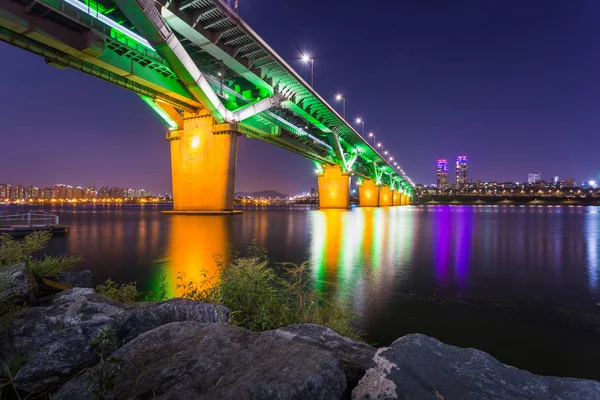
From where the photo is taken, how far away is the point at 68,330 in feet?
10.5

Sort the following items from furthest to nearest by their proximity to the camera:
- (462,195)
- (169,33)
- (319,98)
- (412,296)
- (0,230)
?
(462,195), (319,98), (169,33), (0,230), (412,296)

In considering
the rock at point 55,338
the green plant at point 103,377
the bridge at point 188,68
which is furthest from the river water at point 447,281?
the bridge at point 188,68

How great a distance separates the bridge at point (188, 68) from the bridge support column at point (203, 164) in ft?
0.35

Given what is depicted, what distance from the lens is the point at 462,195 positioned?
630 ft

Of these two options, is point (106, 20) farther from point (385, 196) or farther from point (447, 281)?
point (385, 196)

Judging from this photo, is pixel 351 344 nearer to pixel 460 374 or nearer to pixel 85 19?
pixel 460 374

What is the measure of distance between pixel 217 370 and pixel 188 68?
2768 centimetres

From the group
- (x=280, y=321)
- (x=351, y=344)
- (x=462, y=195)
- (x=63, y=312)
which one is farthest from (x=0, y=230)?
(x=462, y=195)

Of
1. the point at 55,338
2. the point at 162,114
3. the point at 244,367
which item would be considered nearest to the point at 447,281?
the point at 244,367

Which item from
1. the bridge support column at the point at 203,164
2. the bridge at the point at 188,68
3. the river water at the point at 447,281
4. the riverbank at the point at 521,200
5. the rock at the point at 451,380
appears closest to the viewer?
the rock at the point at 451,380

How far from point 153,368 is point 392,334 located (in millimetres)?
3930

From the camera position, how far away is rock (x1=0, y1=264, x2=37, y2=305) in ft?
12.1

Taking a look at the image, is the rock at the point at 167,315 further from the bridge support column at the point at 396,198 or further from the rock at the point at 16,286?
the bridge support column at the point at 396,198

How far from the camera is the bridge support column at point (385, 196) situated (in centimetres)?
11333
